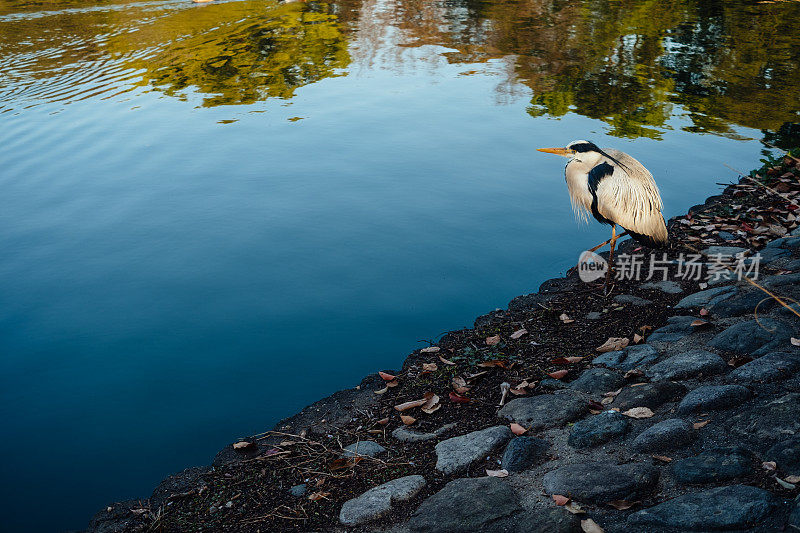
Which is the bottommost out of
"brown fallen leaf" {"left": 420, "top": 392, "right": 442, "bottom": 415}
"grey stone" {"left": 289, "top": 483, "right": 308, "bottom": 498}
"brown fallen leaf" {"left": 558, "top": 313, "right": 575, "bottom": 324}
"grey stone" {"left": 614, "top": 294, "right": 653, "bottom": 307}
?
"grey stone" {"left": 289, "top": 483, "right": 308, "bottom": 498}

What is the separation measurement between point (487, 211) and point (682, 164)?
10.8 ft

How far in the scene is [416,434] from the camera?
155 inches

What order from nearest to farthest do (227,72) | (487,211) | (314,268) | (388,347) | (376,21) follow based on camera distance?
1. (388,347)
2. (314,268)
3. (487,211)
4. (227,72)
5. (376,21)

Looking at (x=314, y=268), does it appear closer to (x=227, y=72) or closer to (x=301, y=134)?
(x=301, y=134)

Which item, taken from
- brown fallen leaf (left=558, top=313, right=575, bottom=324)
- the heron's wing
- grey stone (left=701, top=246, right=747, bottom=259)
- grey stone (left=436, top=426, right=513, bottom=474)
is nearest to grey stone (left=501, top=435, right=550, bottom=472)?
grey stone (left=436, top=426, right=513, bottom=474)

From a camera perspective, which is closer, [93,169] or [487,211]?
[487,211]

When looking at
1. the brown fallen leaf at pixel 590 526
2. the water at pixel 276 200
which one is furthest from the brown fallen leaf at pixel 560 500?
the water at pixel 276 200

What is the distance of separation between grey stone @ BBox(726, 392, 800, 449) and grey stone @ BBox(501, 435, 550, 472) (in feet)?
3.17

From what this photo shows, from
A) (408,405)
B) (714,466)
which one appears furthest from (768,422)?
(408,405)

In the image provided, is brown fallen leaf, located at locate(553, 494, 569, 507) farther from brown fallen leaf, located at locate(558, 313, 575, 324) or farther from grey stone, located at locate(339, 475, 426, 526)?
brown fallen leaf, located at locate(558, 313, 575, 324)

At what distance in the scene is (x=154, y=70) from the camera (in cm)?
1495

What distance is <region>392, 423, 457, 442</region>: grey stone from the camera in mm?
3867

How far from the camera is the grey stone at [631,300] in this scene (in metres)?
5.18

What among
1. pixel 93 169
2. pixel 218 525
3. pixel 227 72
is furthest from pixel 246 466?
pixel 227 72
